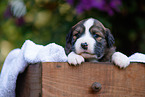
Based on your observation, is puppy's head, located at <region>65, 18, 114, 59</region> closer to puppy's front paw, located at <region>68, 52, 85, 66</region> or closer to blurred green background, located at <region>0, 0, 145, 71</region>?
puppy's front paw, located at <region>68, 52, 85, 66</region>

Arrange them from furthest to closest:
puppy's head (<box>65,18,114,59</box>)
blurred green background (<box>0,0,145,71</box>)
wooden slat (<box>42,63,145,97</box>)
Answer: blurred green background (<box>0,0,145,71</box>)
puppy's head (<box>65,18,114,59</box>)
wooden slat (<box>42,63,145,97</box>)

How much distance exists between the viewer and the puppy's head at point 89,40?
1.51 metres

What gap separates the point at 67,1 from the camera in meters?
2.65

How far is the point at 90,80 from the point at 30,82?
369 mm

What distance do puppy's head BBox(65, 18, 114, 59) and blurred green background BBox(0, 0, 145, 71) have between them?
39.8 inches

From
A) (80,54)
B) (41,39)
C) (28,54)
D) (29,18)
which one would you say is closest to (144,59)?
(80,54)

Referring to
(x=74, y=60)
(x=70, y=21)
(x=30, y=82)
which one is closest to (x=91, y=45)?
(x=74, y=60)

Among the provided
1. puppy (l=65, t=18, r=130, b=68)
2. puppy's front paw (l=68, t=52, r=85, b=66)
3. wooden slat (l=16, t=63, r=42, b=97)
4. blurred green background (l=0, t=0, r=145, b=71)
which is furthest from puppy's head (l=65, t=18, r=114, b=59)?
blurred green background (l=0, t=0, r=145, b=71)

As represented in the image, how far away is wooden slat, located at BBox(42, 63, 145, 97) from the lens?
53.2 inches

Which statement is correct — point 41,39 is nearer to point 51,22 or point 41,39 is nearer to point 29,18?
point 51,22

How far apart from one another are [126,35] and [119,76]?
1.82m

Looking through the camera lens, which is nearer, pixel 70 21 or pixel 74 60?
pixel 74 60

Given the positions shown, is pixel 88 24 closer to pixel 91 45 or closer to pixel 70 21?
pixel 91 45

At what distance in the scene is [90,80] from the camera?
4.67 feet
